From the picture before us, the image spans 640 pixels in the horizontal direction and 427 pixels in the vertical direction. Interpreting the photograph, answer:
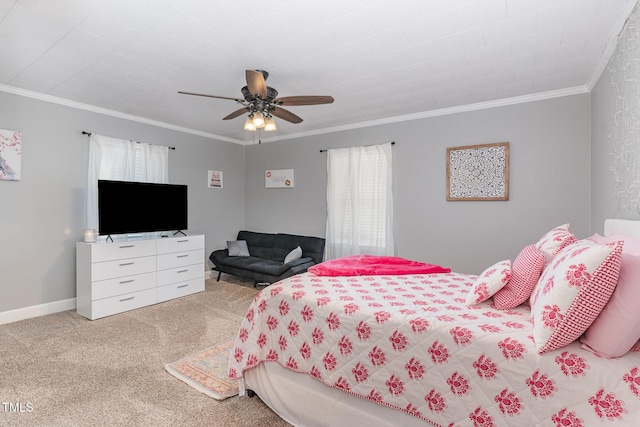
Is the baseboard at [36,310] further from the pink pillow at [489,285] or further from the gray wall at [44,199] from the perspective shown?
the pink pillow at [489,285]

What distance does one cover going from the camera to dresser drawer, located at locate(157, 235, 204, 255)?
4326 mm

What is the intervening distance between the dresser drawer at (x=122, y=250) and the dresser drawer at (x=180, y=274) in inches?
13.5

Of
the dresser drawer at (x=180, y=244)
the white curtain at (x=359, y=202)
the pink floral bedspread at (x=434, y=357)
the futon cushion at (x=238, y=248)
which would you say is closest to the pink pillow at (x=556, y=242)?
the pink floral bedspread at (x=434, y=357)

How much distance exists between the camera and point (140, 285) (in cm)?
407

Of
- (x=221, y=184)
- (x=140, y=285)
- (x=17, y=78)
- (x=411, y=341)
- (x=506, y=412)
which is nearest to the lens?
(x=506, y=412)

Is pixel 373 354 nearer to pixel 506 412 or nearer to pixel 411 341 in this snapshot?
pixel 411 341

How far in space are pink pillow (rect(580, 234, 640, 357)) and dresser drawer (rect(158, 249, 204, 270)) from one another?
440cm

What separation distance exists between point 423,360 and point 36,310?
4358 millimetres

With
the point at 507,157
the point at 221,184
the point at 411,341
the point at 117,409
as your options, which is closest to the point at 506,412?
the point at 411,341

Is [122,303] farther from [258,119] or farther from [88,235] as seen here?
[258,119]

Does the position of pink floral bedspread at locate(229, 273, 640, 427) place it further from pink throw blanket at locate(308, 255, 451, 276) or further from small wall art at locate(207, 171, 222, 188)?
small wall art at locate(207, 171, 222, 188)

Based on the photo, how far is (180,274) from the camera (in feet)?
14.9

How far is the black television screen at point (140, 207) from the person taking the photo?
3922 millimetres

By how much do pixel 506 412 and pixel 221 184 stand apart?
526 centimetres
